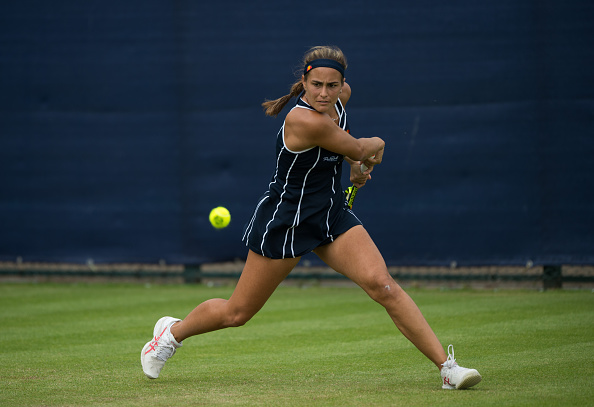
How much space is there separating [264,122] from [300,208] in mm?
4585

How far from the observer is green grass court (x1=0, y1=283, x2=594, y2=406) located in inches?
168

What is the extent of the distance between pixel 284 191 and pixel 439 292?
443 centimetres

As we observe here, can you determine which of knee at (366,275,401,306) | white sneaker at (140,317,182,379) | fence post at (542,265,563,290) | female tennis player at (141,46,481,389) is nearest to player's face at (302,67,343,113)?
female tennis player at (141,46,481,389)

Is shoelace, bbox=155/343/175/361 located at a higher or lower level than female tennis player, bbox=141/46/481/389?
lower

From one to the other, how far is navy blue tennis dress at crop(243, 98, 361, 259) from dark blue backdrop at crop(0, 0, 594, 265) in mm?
4202

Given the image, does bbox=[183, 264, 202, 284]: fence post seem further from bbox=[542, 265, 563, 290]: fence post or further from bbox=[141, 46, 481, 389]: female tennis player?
bbox=[141, 46, 481, 389]: female tennis player

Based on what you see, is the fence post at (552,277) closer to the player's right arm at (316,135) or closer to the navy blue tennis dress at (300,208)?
the navy blue tennis dress at (300,208)

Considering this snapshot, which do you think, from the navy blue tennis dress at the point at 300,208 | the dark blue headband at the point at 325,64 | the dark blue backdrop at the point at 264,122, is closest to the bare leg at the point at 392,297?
the navy blue tennis dress at the point at 300,208

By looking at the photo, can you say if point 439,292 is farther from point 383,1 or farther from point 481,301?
point 383,1

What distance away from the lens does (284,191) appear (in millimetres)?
4508

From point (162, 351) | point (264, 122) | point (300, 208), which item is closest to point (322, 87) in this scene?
point (300, 208)

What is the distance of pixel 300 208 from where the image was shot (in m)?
Answer: 4.46

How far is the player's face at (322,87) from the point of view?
4293 millimetres

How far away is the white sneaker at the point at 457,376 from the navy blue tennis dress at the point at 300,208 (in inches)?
34.2
